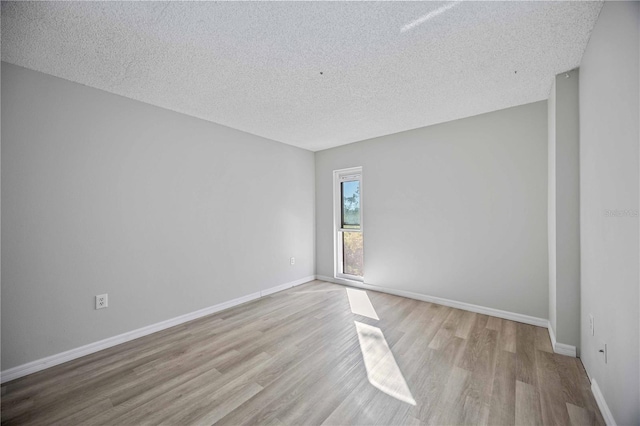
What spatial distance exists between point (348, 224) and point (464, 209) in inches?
75.4

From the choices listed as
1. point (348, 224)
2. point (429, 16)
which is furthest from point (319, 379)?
point (348, 224)

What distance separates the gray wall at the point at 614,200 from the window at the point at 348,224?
111 inches

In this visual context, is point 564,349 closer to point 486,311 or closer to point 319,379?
point 486,311

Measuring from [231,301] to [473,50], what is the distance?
3.74m

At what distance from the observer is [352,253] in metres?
4.58

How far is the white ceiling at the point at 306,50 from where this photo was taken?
1530 mm

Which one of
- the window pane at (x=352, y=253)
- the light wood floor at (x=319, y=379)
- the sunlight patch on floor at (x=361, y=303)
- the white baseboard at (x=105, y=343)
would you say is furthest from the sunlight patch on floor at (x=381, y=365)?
the white baseboard at (x=105, y=343)

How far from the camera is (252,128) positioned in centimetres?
358

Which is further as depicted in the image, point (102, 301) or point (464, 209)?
point (464, 209)

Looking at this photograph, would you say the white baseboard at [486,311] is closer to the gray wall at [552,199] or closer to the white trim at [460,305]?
the white trim at [460,305]

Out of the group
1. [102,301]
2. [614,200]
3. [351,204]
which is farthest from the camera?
[351,204]

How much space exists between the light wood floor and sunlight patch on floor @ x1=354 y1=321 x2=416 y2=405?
10 millimetres

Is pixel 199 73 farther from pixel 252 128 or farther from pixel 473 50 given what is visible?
pixel 473 50

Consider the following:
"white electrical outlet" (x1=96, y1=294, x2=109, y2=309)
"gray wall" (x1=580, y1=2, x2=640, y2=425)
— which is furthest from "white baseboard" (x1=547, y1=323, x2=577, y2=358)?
"white electrical outlet" (x1=96, y1=294, x2=109, y2=309)
